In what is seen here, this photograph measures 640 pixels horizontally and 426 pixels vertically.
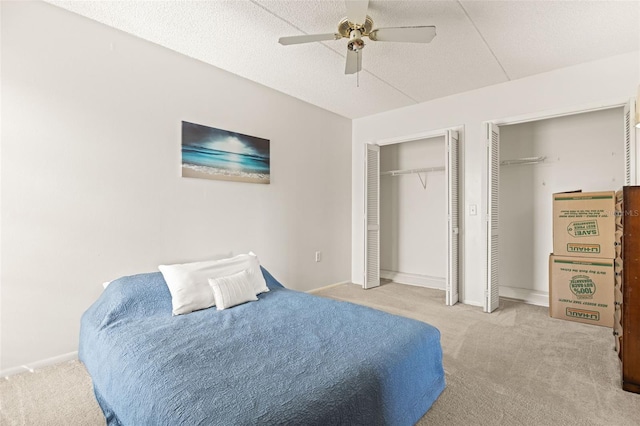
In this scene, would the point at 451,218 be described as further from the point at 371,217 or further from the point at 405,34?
the point at 405,34

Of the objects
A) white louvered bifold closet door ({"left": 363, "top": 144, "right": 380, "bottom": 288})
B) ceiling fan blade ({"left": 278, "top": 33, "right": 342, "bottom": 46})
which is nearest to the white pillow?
ceiling fan blade ({"left": 278, "top": 33, "right": 342, "bottom": 46})

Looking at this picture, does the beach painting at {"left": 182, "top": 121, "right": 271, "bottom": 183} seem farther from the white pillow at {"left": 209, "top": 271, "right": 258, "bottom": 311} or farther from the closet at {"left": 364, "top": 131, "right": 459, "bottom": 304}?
the closet at {"left": 364, "top": 131, "right": 459, "bottom": 304}

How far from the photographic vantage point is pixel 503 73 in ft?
10.8

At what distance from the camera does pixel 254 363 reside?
1496 millimetres

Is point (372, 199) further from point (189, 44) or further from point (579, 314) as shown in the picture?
point (189, 44)

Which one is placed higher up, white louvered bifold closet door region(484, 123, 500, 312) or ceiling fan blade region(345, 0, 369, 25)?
ceiling fan blade region(345, 0, 369, 25)

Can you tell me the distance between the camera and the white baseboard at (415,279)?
4.61m

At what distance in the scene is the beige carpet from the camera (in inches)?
66.8

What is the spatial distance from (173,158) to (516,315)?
3.87 m

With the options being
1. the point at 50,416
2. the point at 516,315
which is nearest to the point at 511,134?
the point at 516,315

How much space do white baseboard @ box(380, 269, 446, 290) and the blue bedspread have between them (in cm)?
278

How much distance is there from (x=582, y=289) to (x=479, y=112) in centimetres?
219

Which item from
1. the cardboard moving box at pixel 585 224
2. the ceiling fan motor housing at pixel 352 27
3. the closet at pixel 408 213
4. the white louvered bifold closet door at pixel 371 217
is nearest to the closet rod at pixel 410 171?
the closet at pixel 408 213

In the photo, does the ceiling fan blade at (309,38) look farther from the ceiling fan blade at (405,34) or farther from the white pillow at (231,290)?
the white pillow at (231,290)
